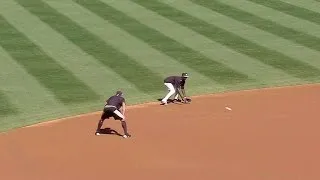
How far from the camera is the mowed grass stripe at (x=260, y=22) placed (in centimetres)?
2814

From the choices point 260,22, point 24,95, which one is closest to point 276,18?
point 260,22

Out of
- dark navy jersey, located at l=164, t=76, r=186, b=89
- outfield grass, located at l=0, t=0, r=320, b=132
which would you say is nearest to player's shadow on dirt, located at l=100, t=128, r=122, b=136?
outfield grass, located at l=0, t=0, r=320, b=132

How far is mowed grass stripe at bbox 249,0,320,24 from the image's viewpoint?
31.7 meters

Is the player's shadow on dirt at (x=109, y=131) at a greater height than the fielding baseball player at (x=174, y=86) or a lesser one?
Result: lesser

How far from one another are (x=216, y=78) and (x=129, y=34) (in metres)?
6.83

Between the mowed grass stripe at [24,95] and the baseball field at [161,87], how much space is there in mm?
48

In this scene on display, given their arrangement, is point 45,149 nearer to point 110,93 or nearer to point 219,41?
point 110,93

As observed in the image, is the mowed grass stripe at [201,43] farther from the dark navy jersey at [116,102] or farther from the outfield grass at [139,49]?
the dark navy jersey at [116,102]

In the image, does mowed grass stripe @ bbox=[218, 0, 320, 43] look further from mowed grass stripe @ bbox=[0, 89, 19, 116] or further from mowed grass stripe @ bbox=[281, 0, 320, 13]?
mowed grass stripe @ bbox=[0, 89, 19, 116]

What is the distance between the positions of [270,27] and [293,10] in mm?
3693

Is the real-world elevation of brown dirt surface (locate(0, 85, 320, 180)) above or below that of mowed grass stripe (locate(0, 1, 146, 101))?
below

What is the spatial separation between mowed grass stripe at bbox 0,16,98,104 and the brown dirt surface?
214 cm

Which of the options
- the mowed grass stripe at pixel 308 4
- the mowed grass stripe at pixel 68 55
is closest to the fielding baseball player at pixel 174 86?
the mowed grass stripe at pixel 68 55

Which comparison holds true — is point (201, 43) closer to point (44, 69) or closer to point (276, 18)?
point (276, 18)
